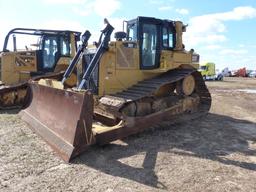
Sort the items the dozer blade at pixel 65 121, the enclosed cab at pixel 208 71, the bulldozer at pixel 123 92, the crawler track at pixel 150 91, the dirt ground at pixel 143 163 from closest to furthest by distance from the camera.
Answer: the dirt ground at pixel 143 163 < the dozer blade at pixel 65 121 < the bulldozer at pixel 123 92 < the crawler track at pixel 150 91 < the enclosed cab at pixel 208 71

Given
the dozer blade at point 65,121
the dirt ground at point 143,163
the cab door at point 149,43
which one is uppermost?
the cab door at point 149,43

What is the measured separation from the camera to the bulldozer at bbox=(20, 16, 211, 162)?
6757 mm

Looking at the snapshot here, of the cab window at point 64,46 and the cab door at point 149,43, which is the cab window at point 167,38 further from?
the cab window at point 64,46

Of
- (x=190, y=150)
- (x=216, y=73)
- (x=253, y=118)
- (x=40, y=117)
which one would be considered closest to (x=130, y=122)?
(x=190, y=150)

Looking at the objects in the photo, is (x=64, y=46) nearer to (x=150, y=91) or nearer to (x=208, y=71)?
(x=150, y=91)

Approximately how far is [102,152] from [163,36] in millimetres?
4533

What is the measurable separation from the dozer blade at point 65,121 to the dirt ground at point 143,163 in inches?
7.8

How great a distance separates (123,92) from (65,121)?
2.45 meters

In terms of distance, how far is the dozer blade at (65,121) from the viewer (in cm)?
639

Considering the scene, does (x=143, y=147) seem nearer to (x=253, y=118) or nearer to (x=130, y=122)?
(x=130, y=122)

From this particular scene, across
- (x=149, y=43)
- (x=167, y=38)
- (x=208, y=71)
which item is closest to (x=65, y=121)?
(x=149, y=43)

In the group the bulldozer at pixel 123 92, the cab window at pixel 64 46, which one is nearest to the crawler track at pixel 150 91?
the bulldozer at pixel 123 92

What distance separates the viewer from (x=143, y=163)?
20.7 ft

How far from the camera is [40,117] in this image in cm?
858
